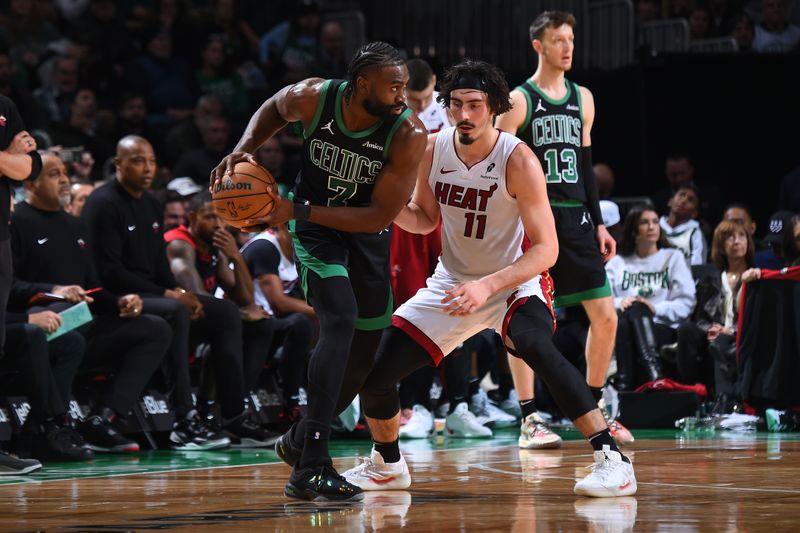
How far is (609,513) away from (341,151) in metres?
1.61

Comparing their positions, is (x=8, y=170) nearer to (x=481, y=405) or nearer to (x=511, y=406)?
(x=481, y=405)

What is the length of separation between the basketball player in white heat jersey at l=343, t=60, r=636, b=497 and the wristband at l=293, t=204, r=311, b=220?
0.58 metres

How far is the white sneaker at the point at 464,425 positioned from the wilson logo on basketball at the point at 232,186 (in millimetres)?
3773

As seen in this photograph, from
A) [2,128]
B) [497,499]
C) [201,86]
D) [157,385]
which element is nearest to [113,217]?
[157,385]

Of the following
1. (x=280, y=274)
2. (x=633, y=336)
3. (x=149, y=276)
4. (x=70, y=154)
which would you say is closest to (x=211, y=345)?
(x=149, y=276)

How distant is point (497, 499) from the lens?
4.23 m

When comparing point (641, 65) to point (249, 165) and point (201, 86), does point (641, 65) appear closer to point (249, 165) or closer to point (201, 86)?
point (201, 86)

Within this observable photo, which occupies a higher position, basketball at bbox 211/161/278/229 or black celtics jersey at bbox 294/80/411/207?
black celtics jersey at bbox 294/80/411/207

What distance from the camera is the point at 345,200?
15.2 feet

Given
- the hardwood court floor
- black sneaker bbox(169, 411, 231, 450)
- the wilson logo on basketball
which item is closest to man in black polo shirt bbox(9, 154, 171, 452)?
black sneaker bbox(169, 411, 231, 450)

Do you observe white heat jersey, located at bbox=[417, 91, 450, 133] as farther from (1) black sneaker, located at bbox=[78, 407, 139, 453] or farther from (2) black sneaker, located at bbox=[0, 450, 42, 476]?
(2) black sneaker, located at bbox=[0, 450, 42, 476]

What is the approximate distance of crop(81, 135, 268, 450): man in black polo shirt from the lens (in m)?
7.07

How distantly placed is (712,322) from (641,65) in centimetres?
317

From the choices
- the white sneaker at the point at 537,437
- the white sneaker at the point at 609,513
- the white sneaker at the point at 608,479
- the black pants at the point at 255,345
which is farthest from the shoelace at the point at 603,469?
the black pants at the point at 255,345
